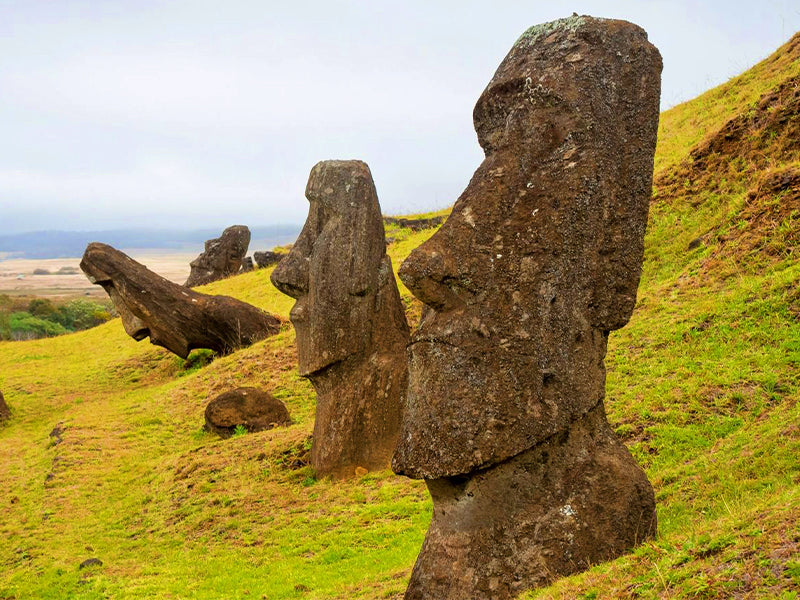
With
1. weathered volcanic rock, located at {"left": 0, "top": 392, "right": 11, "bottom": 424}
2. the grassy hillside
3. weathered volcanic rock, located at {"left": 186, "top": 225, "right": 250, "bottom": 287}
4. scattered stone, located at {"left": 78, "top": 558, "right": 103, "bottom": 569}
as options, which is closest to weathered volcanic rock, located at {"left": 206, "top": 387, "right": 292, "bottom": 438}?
the grassy hillside

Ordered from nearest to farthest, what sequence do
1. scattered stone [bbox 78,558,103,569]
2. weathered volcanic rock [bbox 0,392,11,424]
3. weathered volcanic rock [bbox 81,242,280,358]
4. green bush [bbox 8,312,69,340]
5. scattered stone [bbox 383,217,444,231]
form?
1. scattered stone [bbox 78,558,103,569]
2. weathered volcanic rock [bbox 0,392,11,424]
3. weathered volcanic rock [bbox 81,242,280,358]
4. scattered stone [bbox 383,217,444,231]
5. green bush [bbox 8,312,69,340]

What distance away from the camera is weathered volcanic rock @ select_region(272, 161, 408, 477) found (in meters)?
12.4

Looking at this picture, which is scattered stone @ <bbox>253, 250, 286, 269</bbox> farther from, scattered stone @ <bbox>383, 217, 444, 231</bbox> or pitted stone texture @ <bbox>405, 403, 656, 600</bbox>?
pitted stone texture @ <bbox>405, 403, 656, 600</bbox>

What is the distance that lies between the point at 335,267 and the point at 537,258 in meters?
6.16

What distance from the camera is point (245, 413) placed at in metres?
15.3

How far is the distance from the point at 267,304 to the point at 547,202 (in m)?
20.2

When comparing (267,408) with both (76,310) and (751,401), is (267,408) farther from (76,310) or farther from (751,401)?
(76,310)

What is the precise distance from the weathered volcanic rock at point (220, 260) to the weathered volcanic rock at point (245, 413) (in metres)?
21.6

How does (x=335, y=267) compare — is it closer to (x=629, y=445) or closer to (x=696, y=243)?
(x=629, y=445)

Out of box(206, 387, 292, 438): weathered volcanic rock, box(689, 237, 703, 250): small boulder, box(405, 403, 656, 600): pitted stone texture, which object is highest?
box(689, 237, 703, 250): small boulder

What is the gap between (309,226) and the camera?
12.9 meters

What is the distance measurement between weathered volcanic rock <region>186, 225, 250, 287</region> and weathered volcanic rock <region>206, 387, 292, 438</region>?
70.8 ft

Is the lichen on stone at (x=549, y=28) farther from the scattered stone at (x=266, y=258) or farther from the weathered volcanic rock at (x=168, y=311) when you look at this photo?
the scattered stone at (x=266, y=258)

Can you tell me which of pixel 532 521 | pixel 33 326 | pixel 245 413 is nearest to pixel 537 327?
pixel 532 521
